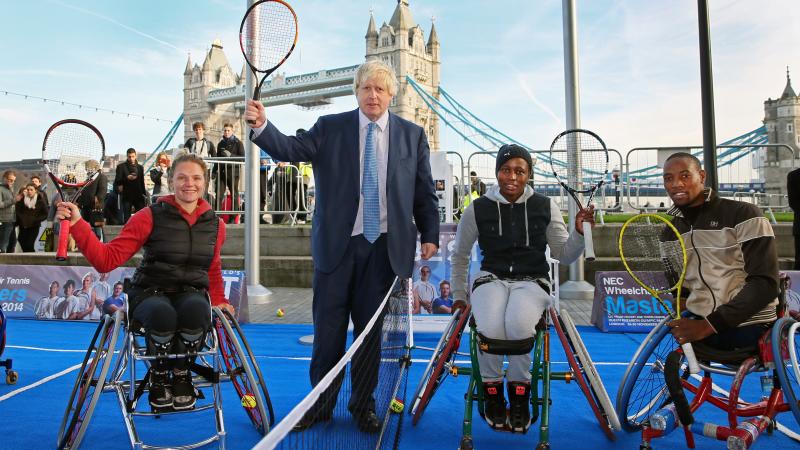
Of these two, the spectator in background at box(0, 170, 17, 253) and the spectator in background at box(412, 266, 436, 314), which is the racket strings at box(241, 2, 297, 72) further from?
the spectator in background at box(0, 170, 17, 253)

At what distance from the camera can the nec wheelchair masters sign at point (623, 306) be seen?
269 inches

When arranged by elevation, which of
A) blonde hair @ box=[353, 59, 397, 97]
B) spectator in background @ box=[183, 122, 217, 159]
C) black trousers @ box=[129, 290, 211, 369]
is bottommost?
black trousers @ box=[129, 290, 211, 369]

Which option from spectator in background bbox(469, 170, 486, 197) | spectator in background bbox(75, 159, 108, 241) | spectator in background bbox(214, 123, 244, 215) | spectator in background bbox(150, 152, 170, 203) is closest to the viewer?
spectator in background bbox(75, 159, 108, 241)

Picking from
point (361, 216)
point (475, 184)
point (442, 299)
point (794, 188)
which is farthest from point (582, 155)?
point (475, 184)

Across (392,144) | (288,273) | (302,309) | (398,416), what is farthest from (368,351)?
(288,273)

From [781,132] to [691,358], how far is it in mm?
28510

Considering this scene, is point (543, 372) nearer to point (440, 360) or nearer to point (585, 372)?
point (585, 372)

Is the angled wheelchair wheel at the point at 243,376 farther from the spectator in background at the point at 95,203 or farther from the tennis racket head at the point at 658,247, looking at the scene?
the spectator in background at the point at 95,203

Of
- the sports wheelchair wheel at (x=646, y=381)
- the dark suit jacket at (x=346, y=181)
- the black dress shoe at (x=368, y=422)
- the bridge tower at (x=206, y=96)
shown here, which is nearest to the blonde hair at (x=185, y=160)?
the dark suit jacket at (x=346, y=181)

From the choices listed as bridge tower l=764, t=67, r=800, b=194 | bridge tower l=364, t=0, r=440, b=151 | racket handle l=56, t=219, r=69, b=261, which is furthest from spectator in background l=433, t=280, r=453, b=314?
bridge tower l=364, t=0, r=440, b=151

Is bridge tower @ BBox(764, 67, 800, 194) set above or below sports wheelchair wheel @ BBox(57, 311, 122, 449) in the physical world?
above

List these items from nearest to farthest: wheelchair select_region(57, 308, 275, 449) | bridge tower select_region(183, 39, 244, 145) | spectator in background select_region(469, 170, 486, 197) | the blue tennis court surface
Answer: wheelchair select_region(57, 308, 275, 449) → the blue tennis court surface → spectator in background select_region(469, 170, 486, 197) → bridge tower select_region(183, 39, 244, 145)

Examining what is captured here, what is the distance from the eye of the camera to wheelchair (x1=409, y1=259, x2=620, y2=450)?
3.03 m

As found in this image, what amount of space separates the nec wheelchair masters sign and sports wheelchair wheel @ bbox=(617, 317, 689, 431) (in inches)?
113
